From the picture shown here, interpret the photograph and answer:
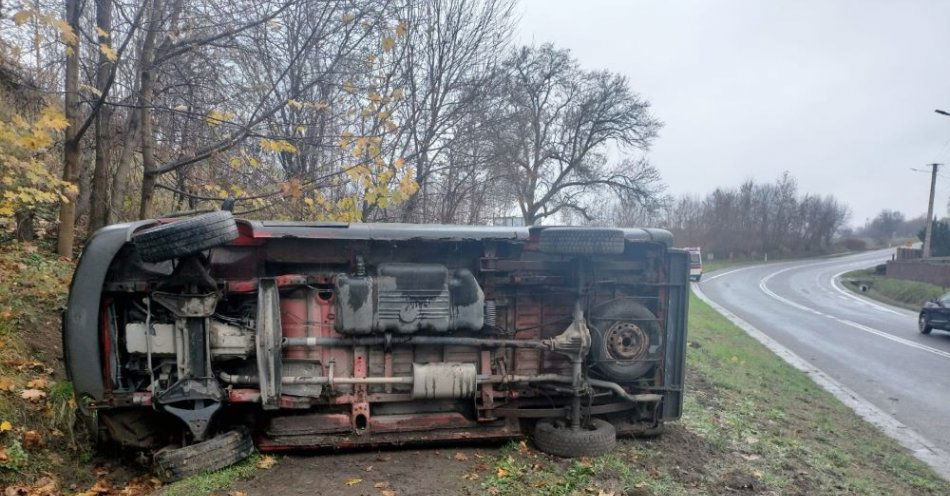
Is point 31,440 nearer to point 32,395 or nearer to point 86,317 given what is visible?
point 32,395

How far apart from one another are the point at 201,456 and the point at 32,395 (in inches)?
74.6

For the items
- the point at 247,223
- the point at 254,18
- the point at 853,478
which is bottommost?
the point at 853,478

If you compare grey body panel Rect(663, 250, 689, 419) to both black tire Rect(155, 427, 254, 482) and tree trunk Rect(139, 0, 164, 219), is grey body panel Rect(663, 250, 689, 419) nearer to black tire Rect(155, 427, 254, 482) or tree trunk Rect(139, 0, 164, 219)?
black tire Rect(155, 427, 254, 482)

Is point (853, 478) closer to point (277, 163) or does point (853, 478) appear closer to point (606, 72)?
point (277, 163)

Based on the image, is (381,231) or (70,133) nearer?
(381,231)

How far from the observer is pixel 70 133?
25.5ft

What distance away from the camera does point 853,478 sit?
16.9 feet

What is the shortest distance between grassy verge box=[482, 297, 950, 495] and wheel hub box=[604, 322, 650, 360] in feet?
2.66

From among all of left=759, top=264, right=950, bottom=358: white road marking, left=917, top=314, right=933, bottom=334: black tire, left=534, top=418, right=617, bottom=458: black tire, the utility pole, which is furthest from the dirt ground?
the utility pole

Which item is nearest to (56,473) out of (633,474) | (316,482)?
(316,482)

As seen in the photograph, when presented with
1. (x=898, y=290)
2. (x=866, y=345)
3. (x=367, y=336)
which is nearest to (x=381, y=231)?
(x=367, y=336)

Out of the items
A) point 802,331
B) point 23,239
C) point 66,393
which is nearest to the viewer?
point 66,393

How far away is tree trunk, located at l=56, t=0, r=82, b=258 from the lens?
20.5 ft

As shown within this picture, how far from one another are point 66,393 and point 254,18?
15.1ft
